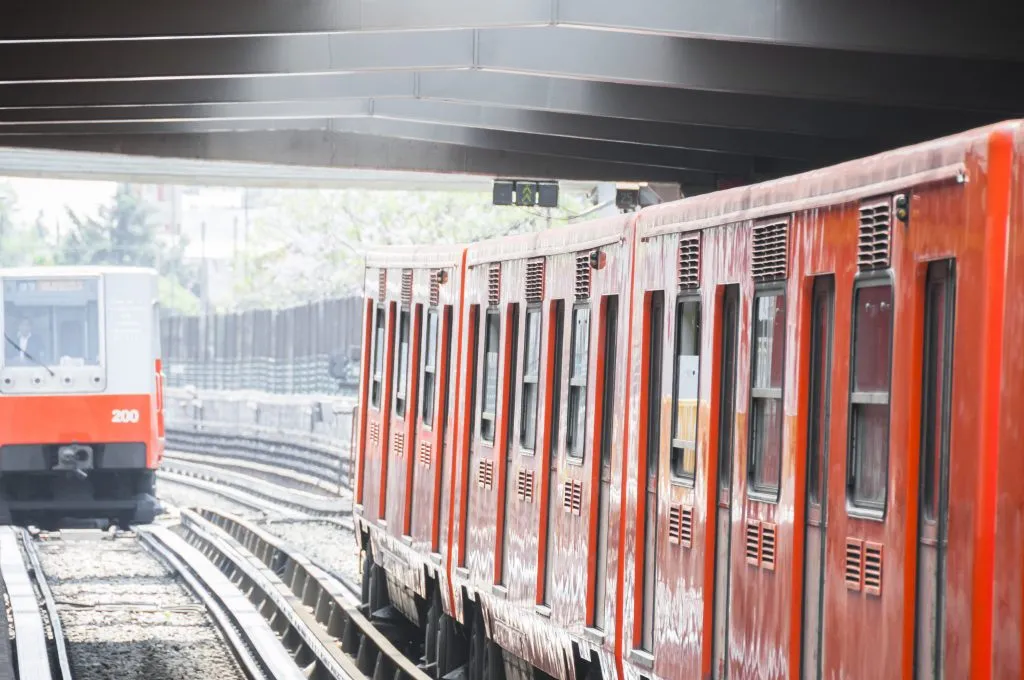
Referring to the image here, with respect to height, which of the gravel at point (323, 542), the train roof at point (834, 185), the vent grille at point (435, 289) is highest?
the train roof at point (834, 185)

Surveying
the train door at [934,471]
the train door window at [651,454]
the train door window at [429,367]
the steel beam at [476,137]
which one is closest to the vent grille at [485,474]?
the train door window at [429,367]

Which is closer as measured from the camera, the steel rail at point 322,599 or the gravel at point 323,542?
the steel rail at point 322,599

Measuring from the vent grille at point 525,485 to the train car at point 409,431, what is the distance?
1.78 m

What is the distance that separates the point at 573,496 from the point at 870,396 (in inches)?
167

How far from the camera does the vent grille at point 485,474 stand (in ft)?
42.4

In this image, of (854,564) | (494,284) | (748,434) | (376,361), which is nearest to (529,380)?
(494,284)

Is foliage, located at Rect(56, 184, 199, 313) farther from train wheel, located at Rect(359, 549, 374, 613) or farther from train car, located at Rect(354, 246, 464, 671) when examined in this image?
train car, located at Rect(354, 246, 464, 671)

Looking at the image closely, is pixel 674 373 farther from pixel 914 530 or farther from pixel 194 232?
pixel 194 232

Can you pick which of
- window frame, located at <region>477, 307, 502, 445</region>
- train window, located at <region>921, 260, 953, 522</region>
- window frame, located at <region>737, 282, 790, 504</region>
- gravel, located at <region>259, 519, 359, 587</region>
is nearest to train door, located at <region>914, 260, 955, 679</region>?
train window, located at <region>921, 260, 953, 522</region>

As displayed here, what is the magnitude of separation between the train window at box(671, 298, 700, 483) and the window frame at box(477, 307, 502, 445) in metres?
3.57

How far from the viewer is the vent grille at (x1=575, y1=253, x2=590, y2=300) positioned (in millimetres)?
11023

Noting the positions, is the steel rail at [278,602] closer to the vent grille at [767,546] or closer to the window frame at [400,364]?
the window frame at [400,364]

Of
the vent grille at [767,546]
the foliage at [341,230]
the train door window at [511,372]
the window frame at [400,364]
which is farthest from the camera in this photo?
the foliage at [341,230]

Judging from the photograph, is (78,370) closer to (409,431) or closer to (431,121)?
(431,121)
